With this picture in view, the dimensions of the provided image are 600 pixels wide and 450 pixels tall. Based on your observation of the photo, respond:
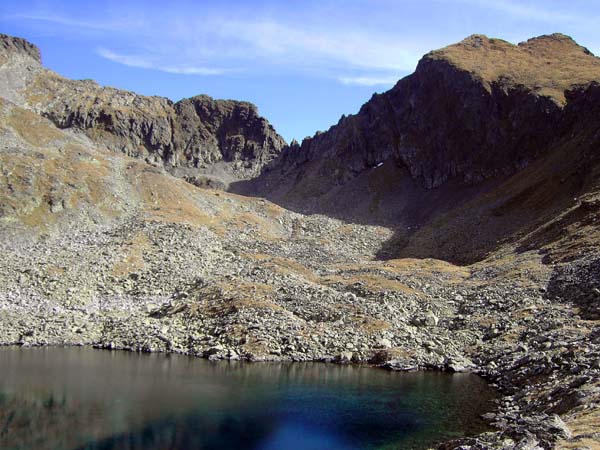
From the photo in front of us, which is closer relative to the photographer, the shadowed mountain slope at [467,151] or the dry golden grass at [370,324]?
the dry golden grass at [370,324]

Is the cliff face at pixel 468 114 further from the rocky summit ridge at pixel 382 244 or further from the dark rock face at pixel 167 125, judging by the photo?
the dark rock face at pixel 167 125

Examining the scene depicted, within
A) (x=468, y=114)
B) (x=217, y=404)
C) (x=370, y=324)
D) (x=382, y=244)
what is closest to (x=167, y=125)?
(x=468, y=114)

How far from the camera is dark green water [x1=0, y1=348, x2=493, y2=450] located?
26672mm

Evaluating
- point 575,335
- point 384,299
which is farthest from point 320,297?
point 575,335

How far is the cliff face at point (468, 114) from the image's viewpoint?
101 m

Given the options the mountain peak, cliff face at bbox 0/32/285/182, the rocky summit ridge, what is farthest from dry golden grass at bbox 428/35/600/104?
the mountain peak

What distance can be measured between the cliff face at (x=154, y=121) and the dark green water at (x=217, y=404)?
120m

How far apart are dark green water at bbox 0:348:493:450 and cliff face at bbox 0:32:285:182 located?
394 ft

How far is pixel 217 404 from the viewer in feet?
105

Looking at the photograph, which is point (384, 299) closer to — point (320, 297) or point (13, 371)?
point (320, 297)

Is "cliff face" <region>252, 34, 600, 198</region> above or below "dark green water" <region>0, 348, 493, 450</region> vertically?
above

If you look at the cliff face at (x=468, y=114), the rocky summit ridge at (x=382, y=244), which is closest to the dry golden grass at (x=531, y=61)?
the cliff face at (x=468, y=114)

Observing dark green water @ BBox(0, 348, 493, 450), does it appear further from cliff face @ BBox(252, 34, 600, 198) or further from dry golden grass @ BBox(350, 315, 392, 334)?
cliff face @ BBox(252, 34, 600, 198)

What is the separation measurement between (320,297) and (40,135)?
54.2 meters
